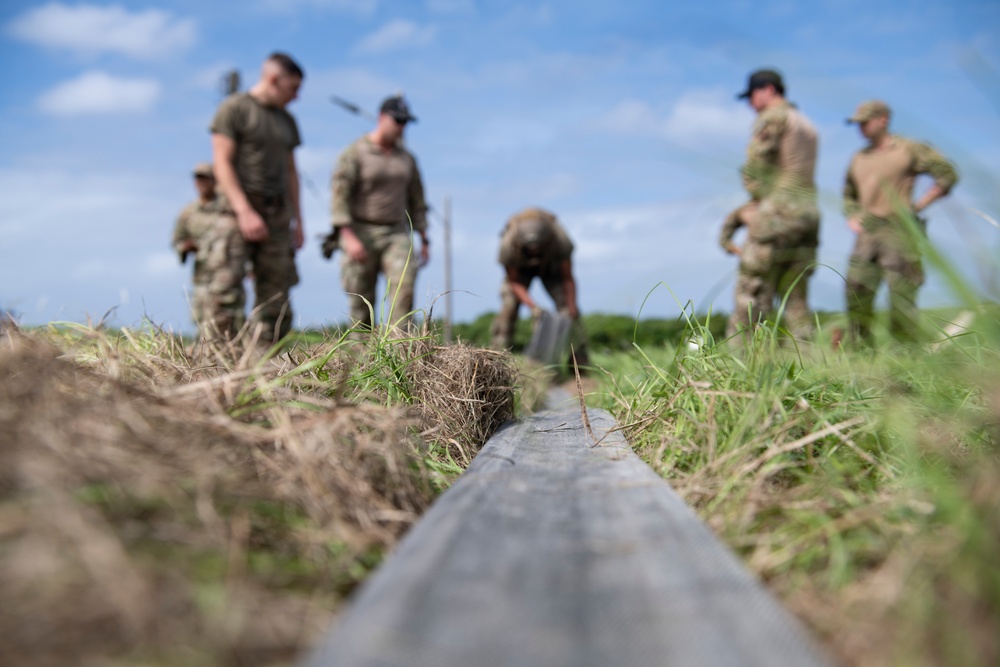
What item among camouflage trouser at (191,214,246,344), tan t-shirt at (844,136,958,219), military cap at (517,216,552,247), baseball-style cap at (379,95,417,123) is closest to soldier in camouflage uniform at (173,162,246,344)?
camouflage trouser at (191,214,246,344)

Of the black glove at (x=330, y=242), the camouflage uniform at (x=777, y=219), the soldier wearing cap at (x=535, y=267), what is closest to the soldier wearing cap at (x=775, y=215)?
the camouflage uniform at (x=777, y=219)

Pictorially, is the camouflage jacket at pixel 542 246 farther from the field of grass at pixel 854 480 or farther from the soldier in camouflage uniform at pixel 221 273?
the field of grass at pixel 854 480

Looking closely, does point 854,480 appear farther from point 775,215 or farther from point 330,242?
point 330,242

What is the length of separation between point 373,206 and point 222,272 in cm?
155

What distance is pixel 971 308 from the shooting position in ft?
4.79

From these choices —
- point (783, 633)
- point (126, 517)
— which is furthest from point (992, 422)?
point (126, 517)

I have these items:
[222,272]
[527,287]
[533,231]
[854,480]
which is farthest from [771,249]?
[854,480]

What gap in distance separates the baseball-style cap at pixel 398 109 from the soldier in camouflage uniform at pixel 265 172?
881 millimetres

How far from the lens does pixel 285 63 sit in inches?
201

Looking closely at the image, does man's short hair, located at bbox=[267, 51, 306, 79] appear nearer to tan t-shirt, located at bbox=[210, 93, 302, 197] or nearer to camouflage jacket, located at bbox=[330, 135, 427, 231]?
tan t-shirt, located at bbox=[210, 93, 302, 197]

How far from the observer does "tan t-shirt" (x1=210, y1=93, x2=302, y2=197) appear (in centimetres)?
488

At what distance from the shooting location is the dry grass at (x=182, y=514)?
0.84 m

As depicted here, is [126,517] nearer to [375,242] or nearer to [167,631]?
[167,631]

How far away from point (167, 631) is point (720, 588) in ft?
2.21
